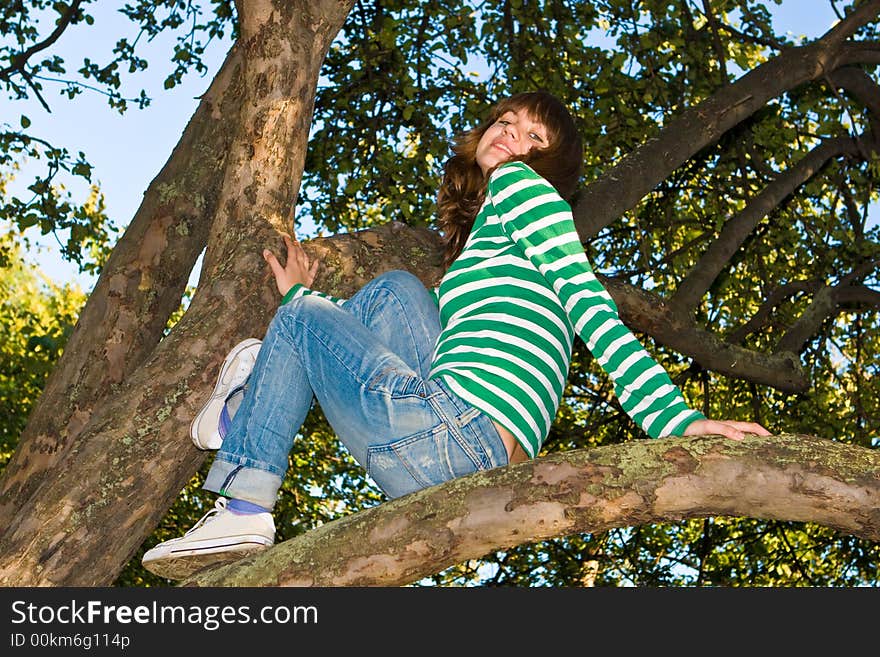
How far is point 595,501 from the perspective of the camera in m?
2.44

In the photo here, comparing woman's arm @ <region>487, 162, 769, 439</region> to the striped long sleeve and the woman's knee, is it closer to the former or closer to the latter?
the striped long sleeve

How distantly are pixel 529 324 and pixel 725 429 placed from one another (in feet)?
2.41

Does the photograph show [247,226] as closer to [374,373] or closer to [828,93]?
[374,373]

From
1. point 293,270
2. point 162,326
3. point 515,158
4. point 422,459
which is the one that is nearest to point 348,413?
point 422,459

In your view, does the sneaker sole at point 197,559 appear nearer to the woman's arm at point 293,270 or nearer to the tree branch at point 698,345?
the woman's arm at point 293,270

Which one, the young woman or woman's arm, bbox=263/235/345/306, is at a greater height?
woman's arm, bbox=263/235/345/306

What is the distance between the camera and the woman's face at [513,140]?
12.0ft

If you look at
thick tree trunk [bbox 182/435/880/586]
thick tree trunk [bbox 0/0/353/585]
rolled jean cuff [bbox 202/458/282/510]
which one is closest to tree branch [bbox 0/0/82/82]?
thick tree trunk [bbox 0/0/353/585]

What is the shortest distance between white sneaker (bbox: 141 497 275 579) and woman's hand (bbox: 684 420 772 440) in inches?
47.4

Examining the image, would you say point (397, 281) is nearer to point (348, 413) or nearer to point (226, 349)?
point (348, 413)

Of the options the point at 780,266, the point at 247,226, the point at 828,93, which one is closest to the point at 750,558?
the point at 780,266

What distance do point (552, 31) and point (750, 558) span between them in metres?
5.06

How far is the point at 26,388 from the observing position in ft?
36.7

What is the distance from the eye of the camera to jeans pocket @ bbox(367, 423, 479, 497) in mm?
2918
